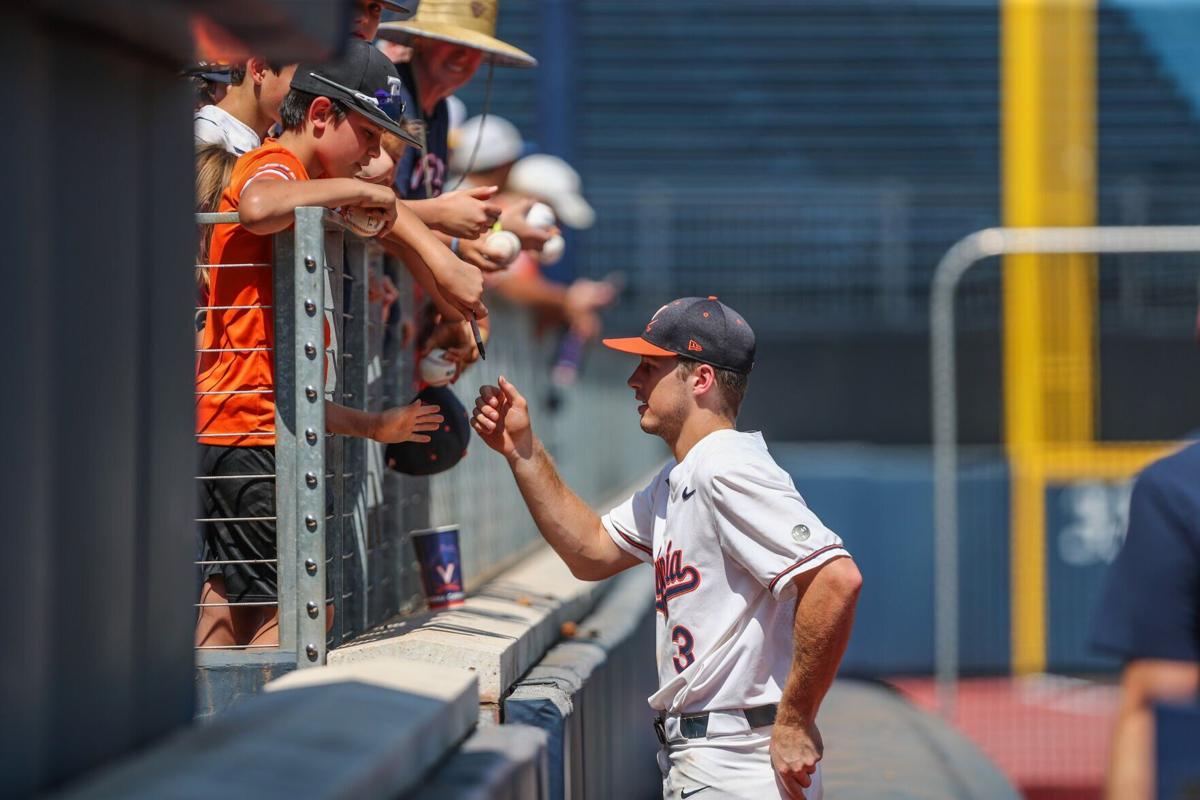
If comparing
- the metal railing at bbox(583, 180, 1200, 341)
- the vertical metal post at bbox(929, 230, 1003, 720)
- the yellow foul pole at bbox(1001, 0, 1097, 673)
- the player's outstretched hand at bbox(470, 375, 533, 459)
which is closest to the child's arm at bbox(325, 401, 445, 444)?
the player's outstretched hand at bbox(470, 375, 533, 459)

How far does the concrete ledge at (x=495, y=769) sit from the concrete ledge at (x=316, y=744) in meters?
0.03

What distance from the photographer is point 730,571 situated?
3.23m

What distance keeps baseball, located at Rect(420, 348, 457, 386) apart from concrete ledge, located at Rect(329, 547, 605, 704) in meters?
0.56

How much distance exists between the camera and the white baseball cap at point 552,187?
8156 mm

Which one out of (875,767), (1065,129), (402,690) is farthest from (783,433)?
(402,690)

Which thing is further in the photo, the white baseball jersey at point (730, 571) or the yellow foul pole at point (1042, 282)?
the yellow foul pole at point (1042, 282)

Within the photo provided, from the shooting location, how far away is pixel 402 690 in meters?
2.51

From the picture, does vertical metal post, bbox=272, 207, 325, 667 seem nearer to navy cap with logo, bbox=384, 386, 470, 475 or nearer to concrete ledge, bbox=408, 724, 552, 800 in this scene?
concrete ledge, bbox=408, 724, 552, 800

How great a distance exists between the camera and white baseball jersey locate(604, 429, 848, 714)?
10.2 feet

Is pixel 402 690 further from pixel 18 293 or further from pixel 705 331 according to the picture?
pixel 705 331

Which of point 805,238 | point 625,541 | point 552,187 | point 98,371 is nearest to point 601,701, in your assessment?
point 625,541

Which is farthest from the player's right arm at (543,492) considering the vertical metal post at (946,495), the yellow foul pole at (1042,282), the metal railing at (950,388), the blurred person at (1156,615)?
the yellow foul pole at (1042,282)

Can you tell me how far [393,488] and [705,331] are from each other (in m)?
1.13

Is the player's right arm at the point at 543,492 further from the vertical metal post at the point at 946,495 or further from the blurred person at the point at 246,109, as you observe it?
the vertical metal post at the point at 946,495
